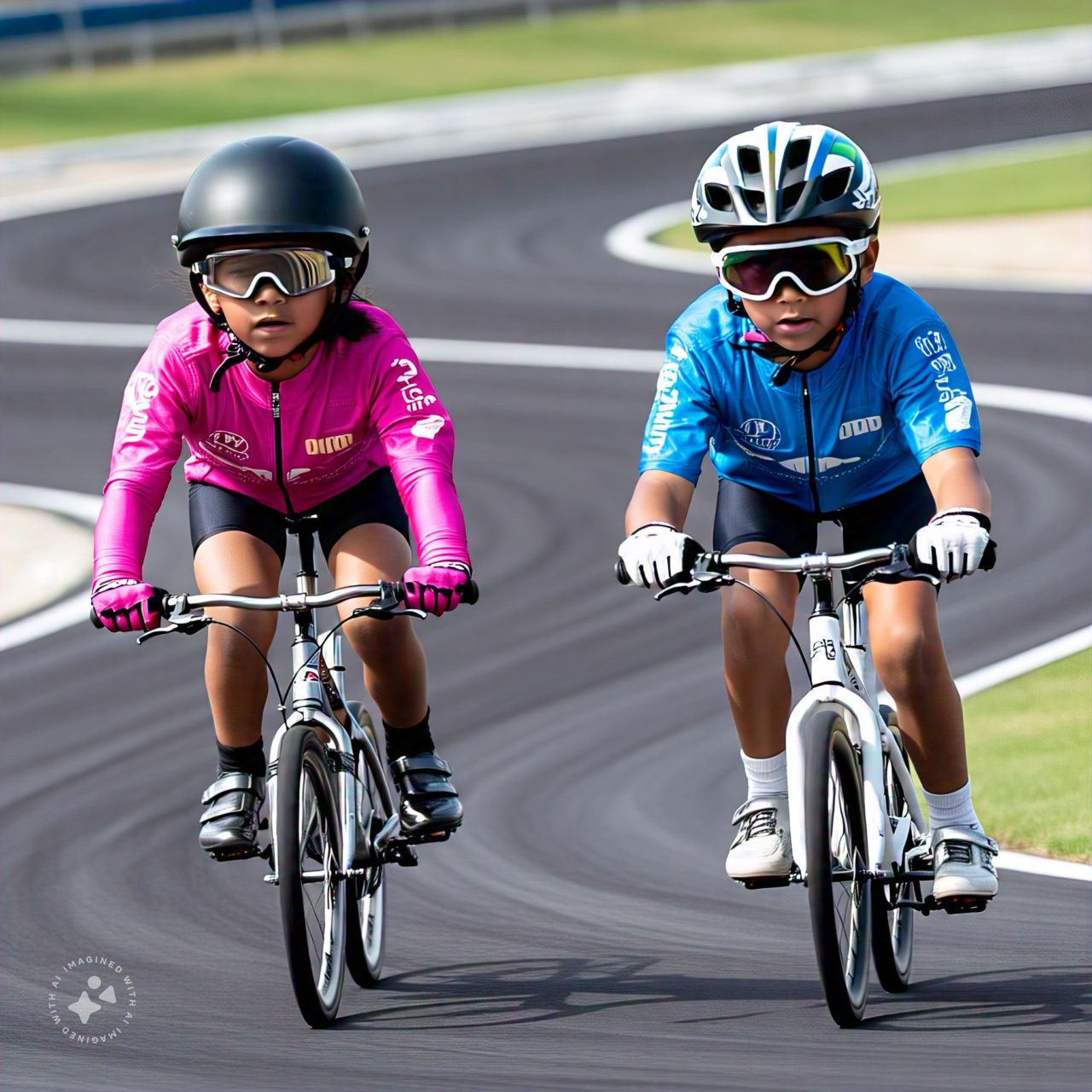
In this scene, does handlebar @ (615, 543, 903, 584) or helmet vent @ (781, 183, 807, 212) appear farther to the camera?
helmet vent @ (781, 183, 807, 212)

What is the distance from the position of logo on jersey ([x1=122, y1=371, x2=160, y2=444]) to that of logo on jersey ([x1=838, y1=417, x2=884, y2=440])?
1.92 meters

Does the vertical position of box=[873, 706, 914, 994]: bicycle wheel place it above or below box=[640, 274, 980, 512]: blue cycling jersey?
below

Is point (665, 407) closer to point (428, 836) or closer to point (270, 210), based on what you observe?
point (270, 210)

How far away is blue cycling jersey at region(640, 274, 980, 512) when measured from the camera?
6.10m

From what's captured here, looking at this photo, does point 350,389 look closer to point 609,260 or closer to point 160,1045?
point 160,1045

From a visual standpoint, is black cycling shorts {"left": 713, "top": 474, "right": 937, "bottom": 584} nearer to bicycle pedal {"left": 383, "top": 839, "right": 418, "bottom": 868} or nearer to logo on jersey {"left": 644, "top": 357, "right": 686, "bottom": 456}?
logo on jersey {"left": 644, "top": 357, "right": 686, "bottom": 456}

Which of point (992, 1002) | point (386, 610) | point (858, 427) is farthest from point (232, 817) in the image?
point (992, 1002)

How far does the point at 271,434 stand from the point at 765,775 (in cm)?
169

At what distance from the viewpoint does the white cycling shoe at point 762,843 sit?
6.07 metres

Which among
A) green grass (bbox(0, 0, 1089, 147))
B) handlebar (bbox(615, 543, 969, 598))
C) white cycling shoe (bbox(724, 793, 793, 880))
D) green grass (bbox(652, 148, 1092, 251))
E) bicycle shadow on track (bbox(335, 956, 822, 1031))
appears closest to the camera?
handlebar (bbox(615, 543, 969, 598))

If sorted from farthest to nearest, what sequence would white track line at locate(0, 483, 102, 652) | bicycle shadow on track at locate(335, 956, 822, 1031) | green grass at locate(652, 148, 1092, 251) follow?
green grass at locate(652, 148, 1092, 251)
white track line at locate(0, 483, 102, 652)
bicycle shadow on track at locate(335, 956, 822, 1031)

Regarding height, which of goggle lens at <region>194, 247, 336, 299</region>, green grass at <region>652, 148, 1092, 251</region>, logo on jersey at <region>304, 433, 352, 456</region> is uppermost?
green grass at <region>652, 148, 1092, 251</region>

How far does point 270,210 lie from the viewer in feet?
20.1

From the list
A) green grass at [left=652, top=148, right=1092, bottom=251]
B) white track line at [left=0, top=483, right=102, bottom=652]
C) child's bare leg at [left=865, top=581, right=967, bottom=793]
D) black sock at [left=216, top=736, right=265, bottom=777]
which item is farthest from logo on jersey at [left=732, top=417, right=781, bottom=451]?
green grass at [left=652, top=148, right=1092, bottom=251]
